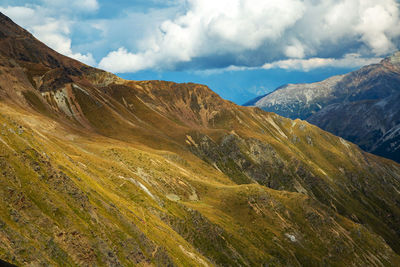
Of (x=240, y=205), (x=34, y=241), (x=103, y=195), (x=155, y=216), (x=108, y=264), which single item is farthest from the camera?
(x=240, y=205)

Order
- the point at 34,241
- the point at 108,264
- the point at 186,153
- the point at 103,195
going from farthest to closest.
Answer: the point at 186,153, the point at 103,195, the point at 108,264, the point at 34,241

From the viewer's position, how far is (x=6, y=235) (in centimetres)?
3247

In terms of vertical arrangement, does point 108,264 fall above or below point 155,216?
below

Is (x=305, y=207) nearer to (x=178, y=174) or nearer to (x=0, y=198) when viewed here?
(x=178, y=174)

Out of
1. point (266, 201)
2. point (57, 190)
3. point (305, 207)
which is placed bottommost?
point (57, 190)

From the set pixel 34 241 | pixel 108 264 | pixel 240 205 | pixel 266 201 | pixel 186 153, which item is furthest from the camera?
pixel 186 153

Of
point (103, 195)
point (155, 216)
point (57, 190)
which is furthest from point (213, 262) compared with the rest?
point (57, 190)

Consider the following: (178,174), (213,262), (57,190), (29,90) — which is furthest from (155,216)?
(29,90)

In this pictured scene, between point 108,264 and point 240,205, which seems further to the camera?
point 240,205

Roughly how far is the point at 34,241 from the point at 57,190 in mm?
11484

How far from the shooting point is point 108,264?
4053 cm

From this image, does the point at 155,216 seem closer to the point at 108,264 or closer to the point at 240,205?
the point at 108,264

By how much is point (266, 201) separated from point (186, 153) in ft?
248

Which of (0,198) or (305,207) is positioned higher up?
(305,207)
